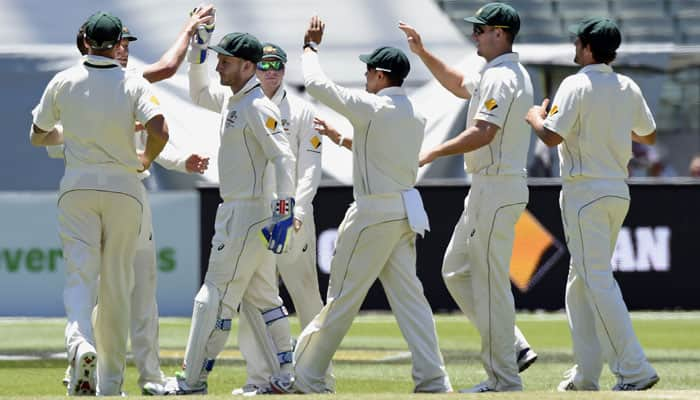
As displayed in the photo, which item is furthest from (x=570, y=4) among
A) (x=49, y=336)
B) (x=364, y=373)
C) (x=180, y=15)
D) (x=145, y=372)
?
(x=145, y=372)

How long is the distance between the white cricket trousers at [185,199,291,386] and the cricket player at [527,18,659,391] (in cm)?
167

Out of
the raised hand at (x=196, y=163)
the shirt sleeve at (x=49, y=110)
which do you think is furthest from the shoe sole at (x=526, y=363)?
the shirt sleeve at (x=49, y=110)

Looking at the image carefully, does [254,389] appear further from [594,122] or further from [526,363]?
[594,122]

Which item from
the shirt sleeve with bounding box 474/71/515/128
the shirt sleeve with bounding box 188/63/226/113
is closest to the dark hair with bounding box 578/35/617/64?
the shirt sleeve with bounding box 474/71/515/128

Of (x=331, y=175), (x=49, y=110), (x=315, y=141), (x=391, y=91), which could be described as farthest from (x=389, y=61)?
(x=331, y=175)

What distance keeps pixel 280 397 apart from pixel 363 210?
1476mm

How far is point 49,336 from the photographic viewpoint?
14539 mm

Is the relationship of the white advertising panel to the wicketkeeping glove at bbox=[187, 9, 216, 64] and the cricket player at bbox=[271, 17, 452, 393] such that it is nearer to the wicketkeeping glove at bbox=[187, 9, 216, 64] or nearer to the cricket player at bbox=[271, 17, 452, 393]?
the wicketkeeping glove at bbox=[187, 9, 216, 64]

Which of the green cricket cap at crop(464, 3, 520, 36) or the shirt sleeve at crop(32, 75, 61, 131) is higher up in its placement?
the green cricket cap at crop(464, 3, 520, 36)

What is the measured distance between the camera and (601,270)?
865cm

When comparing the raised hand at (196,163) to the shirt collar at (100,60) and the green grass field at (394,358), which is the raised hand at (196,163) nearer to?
the shirt collar at (100,60)

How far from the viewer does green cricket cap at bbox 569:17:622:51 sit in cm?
866

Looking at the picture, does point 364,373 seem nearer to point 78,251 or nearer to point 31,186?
point 78,251

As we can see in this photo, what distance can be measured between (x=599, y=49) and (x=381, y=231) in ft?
5.27
